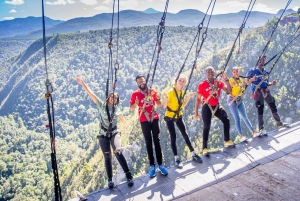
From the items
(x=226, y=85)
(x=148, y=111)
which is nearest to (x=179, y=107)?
(x=148, y=111)

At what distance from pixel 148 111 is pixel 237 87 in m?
2.89

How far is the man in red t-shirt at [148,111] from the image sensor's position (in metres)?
5.00

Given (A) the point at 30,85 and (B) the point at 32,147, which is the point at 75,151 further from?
(A) the point at 30,85

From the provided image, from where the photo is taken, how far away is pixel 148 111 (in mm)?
5137

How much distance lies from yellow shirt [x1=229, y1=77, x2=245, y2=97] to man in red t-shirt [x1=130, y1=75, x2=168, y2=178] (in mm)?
2522

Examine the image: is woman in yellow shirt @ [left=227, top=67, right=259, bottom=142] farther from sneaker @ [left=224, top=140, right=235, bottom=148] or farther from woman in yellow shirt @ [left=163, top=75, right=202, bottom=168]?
woman in yellow shirt @ [left=163, top=75, right=202, bottom=168]

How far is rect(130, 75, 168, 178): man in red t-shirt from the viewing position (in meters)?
5.00

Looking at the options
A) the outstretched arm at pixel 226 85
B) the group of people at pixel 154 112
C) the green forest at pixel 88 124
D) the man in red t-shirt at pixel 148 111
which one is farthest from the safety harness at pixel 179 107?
the green forest at pixel 88 124

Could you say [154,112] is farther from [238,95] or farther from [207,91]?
[238,95]

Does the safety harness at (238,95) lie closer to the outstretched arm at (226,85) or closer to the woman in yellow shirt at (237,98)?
the woman in yellow shirt at (237,98)

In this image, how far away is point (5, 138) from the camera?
480 ft

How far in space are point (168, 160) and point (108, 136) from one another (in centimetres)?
6707

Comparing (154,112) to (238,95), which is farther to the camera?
(238,95)

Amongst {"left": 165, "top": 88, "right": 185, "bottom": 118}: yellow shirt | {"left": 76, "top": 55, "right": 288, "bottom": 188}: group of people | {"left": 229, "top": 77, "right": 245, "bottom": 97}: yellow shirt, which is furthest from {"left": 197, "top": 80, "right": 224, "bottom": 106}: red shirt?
{"left": 229, "top": 77, "right": 245, "bottom": 97}: yellow shirt
